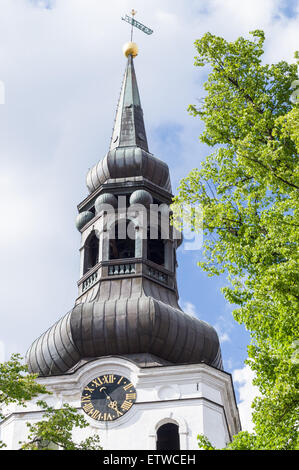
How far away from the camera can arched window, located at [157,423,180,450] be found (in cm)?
2729

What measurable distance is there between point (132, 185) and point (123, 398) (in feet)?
26.0

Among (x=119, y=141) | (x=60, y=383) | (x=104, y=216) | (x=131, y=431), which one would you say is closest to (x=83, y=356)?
(x=60, y=383)

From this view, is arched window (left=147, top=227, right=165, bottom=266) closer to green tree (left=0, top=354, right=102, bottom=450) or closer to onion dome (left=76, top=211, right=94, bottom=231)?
onion dome (left=76, top=211, right=94, bottom=231)

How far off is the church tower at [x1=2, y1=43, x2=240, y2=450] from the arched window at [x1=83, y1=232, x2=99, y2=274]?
0.03m

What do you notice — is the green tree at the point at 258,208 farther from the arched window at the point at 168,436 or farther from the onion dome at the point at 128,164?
the onion dome at the point at 128,164

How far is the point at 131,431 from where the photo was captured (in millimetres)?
26797

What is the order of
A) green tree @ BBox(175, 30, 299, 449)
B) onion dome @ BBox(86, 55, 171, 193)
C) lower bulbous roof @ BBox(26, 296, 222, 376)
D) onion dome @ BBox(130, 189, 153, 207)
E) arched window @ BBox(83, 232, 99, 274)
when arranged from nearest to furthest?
green tree @ BBox(175, 30, 299, 449) → lower bulbous roof @ BBox(26, 296, 222, 376) → onion dome @ BBox(130, 189, 153, 207) → arched window @ BBox(83, 232, 99, 274) → onion dome @ BBox(86, 55, 171, 193)

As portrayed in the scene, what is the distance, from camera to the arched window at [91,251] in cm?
3225

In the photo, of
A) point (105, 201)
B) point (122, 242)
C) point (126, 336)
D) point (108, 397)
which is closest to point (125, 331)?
point (126, 336)

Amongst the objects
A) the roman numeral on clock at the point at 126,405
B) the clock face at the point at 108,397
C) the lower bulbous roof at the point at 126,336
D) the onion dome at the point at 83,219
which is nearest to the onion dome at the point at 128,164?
the onion dome at the point at 83,219

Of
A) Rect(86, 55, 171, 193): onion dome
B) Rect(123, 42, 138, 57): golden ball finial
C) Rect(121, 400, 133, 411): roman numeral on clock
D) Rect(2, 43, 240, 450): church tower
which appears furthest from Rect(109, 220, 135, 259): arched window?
Rect(123, 42, 138, 57): golden ball finial
